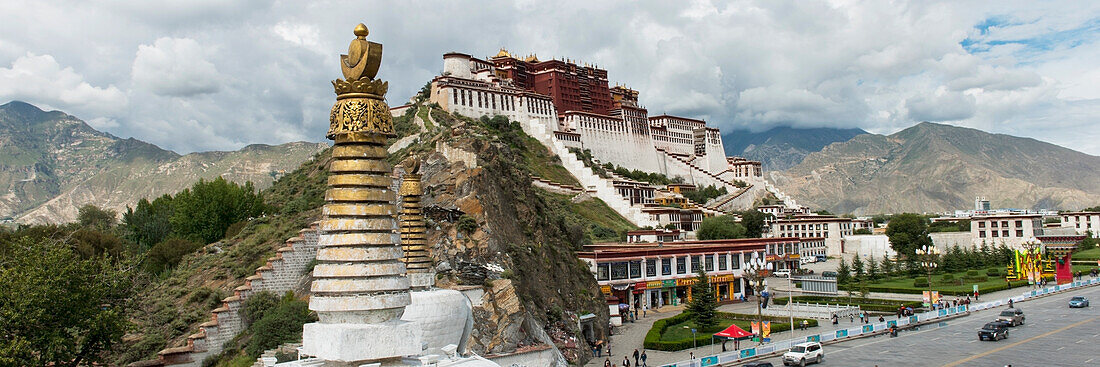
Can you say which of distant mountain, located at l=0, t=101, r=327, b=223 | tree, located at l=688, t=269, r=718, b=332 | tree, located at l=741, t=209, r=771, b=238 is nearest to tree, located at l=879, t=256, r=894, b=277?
tree, located at l=741, t=209, r=771, b=238

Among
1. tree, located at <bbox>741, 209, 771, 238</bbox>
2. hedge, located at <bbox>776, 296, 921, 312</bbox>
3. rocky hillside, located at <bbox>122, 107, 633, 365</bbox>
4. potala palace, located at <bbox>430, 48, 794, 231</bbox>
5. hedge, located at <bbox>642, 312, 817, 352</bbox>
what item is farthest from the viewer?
potala palace, located at <bbox>430, 48, 794, 231</bbox>

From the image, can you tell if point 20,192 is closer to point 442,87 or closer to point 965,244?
point 442,87

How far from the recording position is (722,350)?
109 ft

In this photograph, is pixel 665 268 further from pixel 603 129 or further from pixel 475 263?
pixel 603 129

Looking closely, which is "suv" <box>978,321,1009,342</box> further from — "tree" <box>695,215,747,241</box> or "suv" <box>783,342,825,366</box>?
"tree" <box>695,215,747,241</box>

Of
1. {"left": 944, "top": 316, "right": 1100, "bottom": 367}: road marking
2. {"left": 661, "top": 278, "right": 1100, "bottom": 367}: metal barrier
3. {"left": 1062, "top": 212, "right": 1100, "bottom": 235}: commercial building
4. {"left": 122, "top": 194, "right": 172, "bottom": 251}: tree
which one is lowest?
{"left": 944, "top": 316, "right": 1100, "bottom": 367}: road marking

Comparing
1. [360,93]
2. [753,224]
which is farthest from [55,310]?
[753,224]

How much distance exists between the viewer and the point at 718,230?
7650cm

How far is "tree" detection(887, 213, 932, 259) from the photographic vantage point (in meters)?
81.0

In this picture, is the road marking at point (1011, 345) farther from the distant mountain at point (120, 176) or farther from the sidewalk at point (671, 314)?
the distant mountain at point (120, 176)

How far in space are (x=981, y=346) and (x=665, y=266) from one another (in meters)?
21.8

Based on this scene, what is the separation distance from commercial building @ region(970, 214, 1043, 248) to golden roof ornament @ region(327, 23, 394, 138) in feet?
266

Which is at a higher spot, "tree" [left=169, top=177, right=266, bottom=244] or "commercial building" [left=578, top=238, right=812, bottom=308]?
"tree" [left=169, top=177, right=266, bottom=244]

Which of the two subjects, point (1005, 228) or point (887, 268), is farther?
point (1005, 228)
